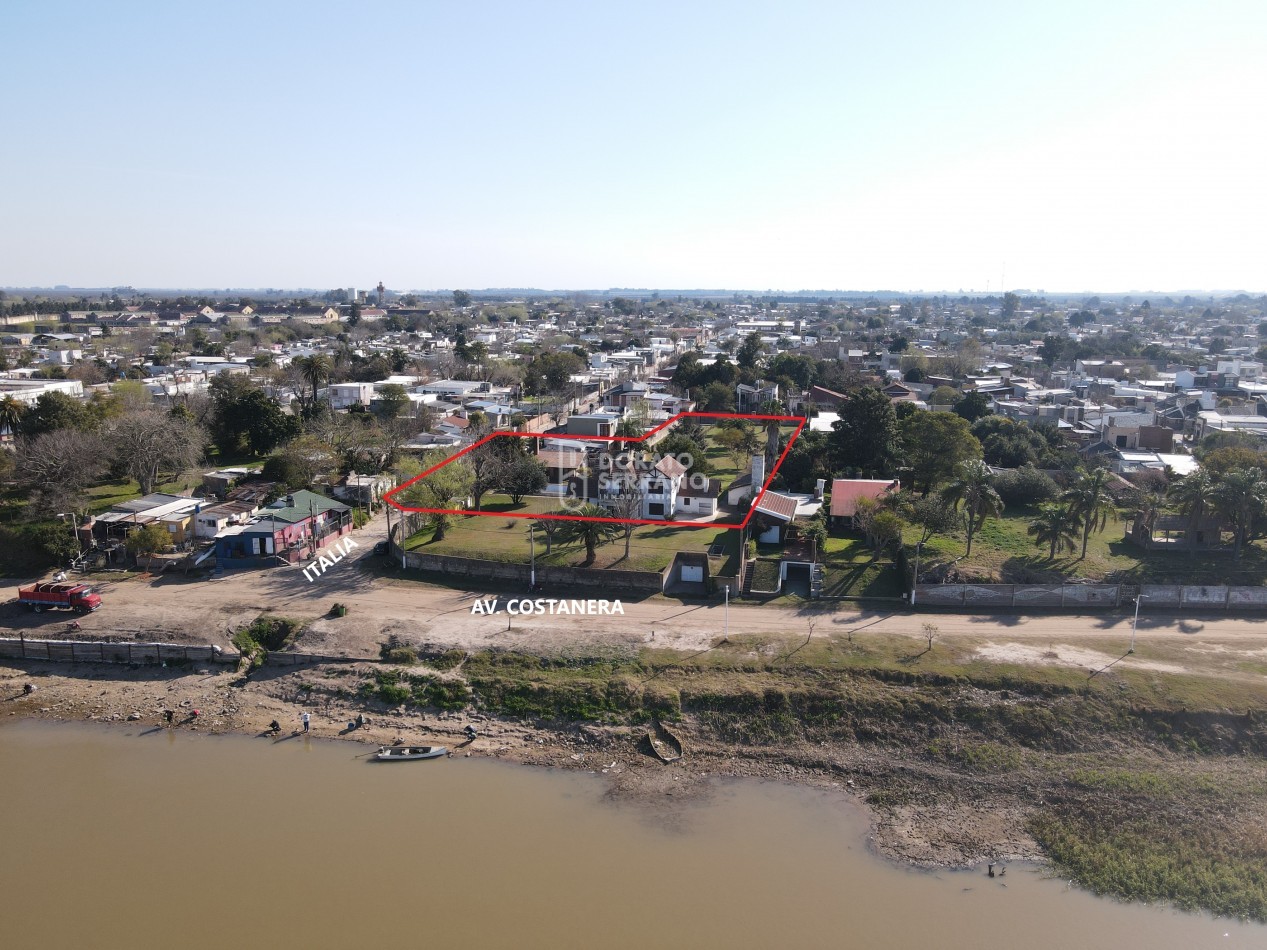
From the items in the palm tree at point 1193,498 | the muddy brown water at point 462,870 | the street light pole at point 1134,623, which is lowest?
the muddy brown water at point 462,870

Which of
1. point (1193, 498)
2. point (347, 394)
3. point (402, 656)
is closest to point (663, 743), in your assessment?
point (402, 656)

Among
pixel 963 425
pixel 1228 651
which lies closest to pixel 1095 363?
pixel 963 425

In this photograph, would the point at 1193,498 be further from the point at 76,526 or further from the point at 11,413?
the point at 11,413

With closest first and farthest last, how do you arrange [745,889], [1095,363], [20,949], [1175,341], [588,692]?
1. [20,949]
2. [745,889]
3. [588,692]
4. [1095,363]
5. [1175,341]

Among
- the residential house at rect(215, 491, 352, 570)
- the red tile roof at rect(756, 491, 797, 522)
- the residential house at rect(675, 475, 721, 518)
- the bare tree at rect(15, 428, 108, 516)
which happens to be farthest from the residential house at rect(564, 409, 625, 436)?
the bare tree at rect(15, 428, 108, 516)

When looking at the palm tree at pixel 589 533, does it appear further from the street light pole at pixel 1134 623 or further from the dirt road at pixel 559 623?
the street light pole at pixel 1134 623

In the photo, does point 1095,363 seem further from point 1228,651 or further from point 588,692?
point 588,692

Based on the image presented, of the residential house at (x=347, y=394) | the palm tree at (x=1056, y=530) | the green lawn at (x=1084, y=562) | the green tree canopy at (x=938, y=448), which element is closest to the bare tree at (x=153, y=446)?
the residential house at (x=347, y=394)
